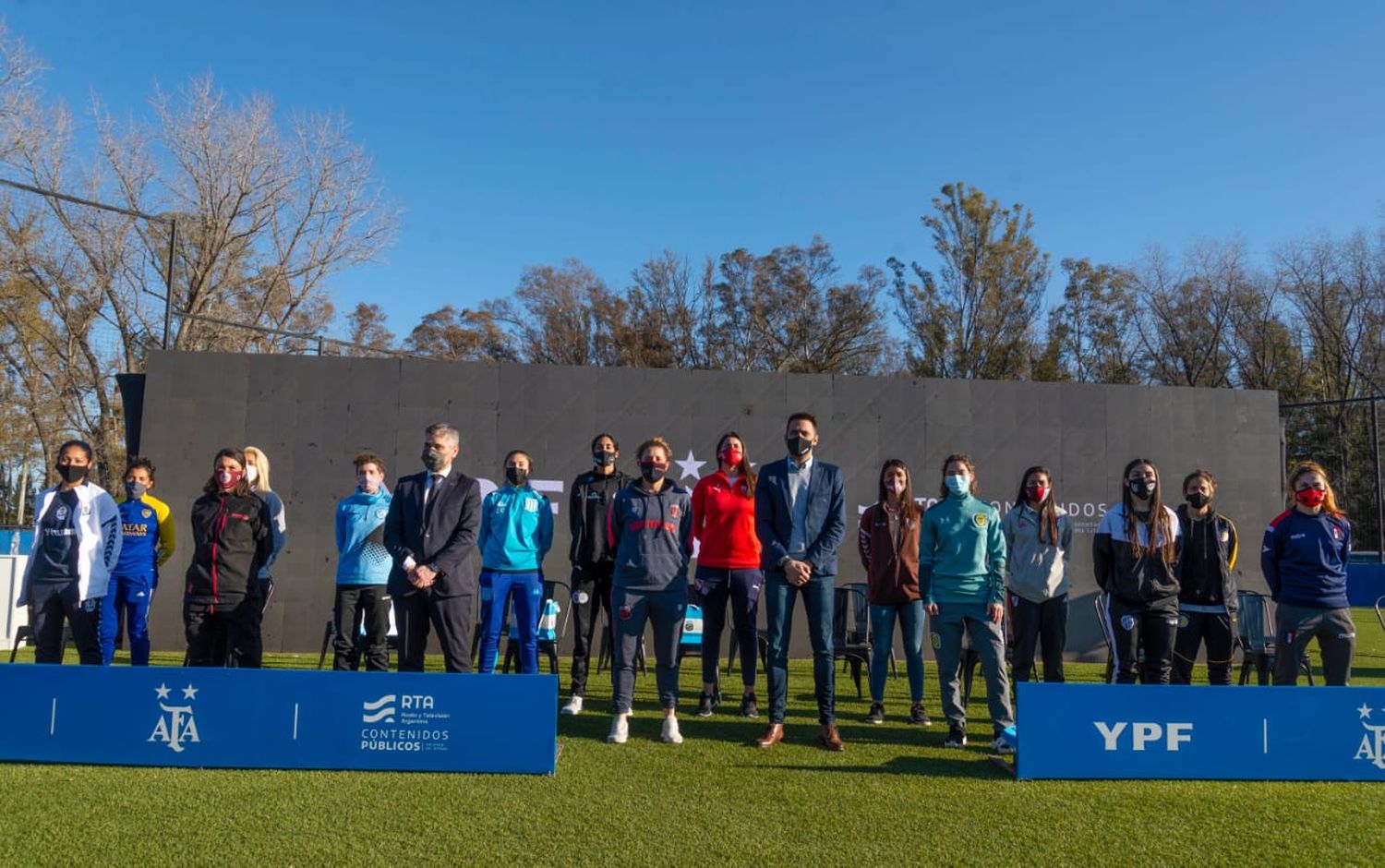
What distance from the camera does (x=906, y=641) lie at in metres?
5.92

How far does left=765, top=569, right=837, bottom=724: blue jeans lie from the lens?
495 centimetres

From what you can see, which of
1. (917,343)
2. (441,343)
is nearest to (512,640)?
(917,343)

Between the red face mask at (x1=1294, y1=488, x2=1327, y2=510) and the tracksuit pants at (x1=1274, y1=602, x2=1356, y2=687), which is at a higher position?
the red face mask at (x1=1294, y1=488, x2=1327, y2=510)

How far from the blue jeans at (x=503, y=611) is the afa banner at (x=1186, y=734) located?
9.31ft

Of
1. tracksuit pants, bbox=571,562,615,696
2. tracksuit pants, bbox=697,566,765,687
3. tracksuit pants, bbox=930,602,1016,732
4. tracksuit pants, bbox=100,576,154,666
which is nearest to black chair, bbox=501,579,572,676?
tracksuit pants, bbox=571,562,615,696

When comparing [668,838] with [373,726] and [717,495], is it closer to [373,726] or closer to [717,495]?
[373,726]

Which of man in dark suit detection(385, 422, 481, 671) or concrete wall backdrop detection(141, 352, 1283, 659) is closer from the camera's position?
man in dark suit detection(385, 422, 481, 671)

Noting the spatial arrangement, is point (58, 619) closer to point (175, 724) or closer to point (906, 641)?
point (175, 724)

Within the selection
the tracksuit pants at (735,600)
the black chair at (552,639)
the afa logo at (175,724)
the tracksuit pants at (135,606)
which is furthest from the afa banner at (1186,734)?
the tracksuit pants at (135,606)

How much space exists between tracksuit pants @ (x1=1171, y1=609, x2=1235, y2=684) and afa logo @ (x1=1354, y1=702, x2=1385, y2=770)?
1024 mm

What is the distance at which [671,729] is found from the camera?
4.96 meters

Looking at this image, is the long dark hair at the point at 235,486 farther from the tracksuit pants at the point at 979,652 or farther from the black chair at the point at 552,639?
the tracksuit pants at the point at 979,652

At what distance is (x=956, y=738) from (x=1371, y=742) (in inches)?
73.8

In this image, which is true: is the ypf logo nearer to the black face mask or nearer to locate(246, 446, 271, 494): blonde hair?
locate(246, 446, 271, 494): blonde hair
